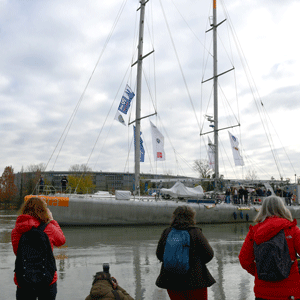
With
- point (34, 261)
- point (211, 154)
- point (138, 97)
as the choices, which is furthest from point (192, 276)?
point (211, 154)

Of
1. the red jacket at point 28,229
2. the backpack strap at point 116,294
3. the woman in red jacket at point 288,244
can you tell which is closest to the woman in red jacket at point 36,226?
the red jacket at point 28,229

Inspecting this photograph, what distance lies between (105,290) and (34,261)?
824 mm

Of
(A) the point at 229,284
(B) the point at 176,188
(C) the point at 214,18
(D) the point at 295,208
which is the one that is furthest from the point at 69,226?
(C) the point at 214,18

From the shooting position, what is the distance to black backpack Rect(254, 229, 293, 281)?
294cm

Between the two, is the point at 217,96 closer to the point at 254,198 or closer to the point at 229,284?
the point at 254,198

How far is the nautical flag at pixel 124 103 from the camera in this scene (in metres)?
22.1

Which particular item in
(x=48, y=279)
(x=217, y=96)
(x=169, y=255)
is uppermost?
(x=217, y=96)

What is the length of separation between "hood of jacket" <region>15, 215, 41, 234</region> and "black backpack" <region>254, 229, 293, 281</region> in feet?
7.71

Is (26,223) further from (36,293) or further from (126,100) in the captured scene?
(126,100)

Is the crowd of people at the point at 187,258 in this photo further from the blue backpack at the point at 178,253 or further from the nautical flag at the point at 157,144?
the nautical flag at the point at 157,144

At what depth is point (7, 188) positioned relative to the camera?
6562 centimetres

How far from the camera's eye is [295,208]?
88.1ft

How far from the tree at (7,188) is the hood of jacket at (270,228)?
64.9m

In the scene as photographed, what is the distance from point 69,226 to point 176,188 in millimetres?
7869
